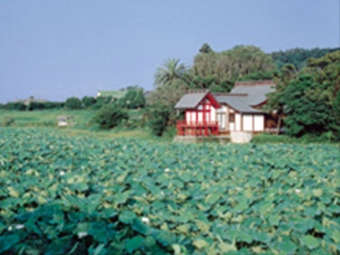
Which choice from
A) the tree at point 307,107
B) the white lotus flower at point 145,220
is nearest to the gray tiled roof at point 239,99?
the tree at point 307,107

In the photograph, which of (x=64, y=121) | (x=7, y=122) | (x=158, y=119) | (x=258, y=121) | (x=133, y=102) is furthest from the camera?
(x=133, y=102)

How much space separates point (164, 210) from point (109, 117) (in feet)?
108

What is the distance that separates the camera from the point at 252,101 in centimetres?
3216

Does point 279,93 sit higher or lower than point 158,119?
higher

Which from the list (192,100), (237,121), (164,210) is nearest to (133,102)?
(192,100)

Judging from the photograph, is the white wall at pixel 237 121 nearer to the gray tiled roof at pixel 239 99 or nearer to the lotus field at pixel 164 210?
the gray tiled roof at pixel 239 99

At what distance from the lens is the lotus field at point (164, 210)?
11.3ft

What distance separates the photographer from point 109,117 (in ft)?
121

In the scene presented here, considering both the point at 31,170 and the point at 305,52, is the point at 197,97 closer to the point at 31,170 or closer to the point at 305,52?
the point at 31,170

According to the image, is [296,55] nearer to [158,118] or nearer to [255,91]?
[255,91]

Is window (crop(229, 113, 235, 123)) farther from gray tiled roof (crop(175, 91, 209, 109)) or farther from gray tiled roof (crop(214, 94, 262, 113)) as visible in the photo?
gray tiled roof (crop(175, 91, 209, 109))

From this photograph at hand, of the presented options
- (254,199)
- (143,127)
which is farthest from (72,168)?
(143,127)

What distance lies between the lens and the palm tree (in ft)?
159

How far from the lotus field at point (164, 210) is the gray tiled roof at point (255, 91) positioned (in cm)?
2512
